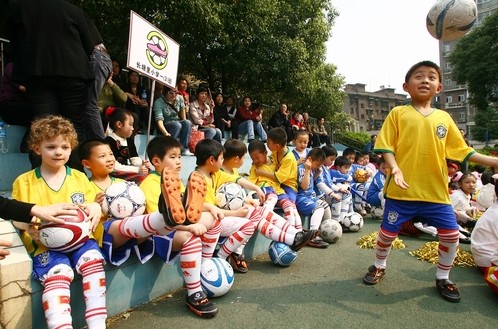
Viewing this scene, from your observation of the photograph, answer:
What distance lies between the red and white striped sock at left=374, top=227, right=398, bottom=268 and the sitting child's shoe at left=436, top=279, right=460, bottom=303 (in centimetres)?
49

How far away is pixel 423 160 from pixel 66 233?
292 cm

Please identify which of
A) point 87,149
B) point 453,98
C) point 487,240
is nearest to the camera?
point 87,149

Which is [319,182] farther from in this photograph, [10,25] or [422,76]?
[10,25]

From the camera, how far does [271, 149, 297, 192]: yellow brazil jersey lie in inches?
188

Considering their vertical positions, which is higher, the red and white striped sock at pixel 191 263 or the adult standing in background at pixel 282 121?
the adult standing in background at pixel 282 121

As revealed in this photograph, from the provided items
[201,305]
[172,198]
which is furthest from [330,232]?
[172,198]

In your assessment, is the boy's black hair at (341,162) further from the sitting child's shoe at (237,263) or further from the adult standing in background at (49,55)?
the adult standing in background at (49,55)

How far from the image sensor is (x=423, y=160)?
321 cm

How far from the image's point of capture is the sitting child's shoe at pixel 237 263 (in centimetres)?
369

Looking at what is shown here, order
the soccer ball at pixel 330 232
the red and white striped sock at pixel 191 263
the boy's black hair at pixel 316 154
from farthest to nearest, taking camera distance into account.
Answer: the boy's black hair at pixel 316 154
the soccer ball at pixel 330 232
the red and white striped sock at pixel 191 263

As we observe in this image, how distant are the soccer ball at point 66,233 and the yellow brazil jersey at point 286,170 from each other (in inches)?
113

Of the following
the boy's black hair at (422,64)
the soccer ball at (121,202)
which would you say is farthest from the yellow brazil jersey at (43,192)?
the boy's black hair at (422,64)

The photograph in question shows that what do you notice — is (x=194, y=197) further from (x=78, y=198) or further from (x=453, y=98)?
(x=453, y=98)

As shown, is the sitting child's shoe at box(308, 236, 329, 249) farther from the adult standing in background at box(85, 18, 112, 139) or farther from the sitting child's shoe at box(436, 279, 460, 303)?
the adult standing in background at box(85, 18, 112, 139)
